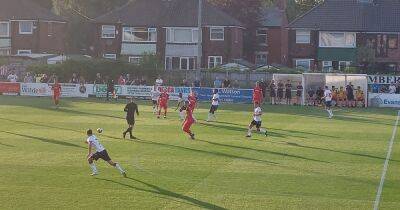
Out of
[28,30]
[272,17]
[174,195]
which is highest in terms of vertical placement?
[272,17]

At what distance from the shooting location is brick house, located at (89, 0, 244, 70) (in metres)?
68.1

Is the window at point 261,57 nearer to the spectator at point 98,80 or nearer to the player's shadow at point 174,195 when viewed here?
the spectator at point 98,80

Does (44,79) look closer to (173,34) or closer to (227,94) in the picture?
(227,94)

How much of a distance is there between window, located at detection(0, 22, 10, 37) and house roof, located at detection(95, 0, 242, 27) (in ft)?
33.2

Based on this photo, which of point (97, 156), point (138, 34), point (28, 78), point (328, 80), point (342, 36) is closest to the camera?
point (97, 156)

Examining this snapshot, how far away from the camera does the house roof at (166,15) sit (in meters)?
67.9

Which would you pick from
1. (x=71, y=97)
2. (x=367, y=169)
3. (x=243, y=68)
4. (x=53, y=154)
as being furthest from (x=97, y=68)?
(x=367, y=169)

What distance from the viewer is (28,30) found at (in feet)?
236

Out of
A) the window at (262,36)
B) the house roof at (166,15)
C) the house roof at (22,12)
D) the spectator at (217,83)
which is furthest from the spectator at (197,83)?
the house roof at (22,12)

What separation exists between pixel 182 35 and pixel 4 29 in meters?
19.4

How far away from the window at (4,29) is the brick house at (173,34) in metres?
9.84

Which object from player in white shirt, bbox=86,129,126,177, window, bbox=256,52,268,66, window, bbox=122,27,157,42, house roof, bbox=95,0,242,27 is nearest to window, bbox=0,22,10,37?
house roof, bbox=95,0,242,27

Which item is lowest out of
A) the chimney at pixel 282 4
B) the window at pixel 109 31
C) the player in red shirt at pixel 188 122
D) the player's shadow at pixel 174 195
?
the player's shadow at pixel 174 195

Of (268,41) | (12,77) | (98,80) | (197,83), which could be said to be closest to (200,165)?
(197,83)
